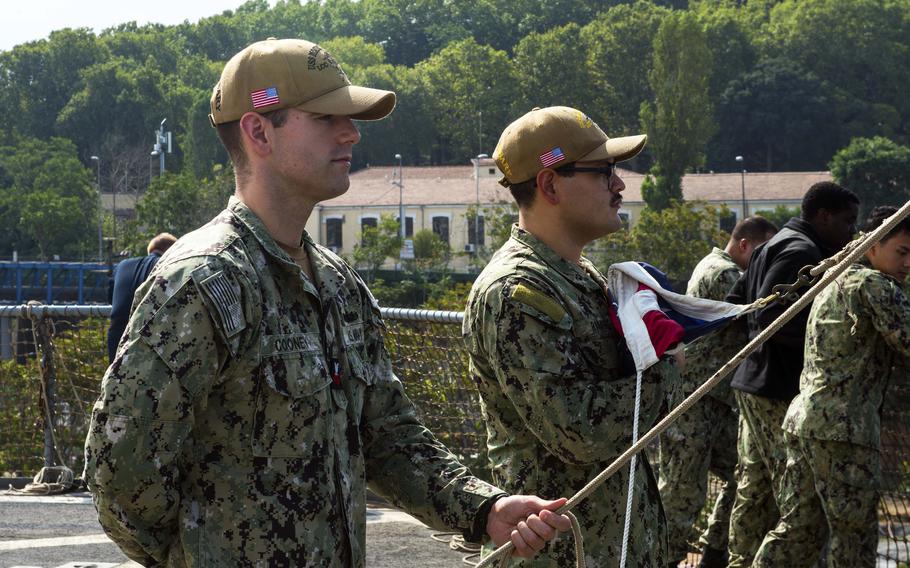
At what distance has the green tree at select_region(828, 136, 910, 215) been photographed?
96.6 metres

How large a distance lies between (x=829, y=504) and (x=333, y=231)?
90650 mm

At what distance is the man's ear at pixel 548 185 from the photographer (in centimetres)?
398

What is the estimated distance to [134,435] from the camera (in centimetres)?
269

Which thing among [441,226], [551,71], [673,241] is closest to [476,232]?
[441,226]

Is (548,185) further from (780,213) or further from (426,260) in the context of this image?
(780,213)

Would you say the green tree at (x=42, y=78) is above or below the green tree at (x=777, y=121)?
above

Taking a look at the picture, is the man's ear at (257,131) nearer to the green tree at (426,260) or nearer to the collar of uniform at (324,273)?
the collar of uniform at (324,273)

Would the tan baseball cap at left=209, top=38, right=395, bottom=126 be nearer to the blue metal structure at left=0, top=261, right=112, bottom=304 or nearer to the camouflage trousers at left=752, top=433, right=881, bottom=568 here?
the camouflage trousers at left=752, top=433, right=881, bottom=568

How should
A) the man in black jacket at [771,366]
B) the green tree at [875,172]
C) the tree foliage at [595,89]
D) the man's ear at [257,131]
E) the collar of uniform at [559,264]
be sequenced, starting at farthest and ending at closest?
the tree foliage at [595,89] < the green tree at [875,172] < the man in black jacket at [771,366] < the collar of uniform at [559,264] < the man's ear at [257,131]

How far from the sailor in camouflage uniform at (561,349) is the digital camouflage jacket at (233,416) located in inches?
26.2

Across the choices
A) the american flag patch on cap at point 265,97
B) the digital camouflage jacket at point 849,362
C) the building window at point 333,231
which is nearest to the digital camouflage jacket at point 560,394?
the american flag patch on cap at point 265,97

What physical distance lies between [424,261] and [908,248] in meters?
80.6

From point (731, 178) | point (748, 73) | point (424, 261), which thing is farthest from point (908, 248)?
point (748, 73)

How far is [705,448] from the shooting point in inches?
310
